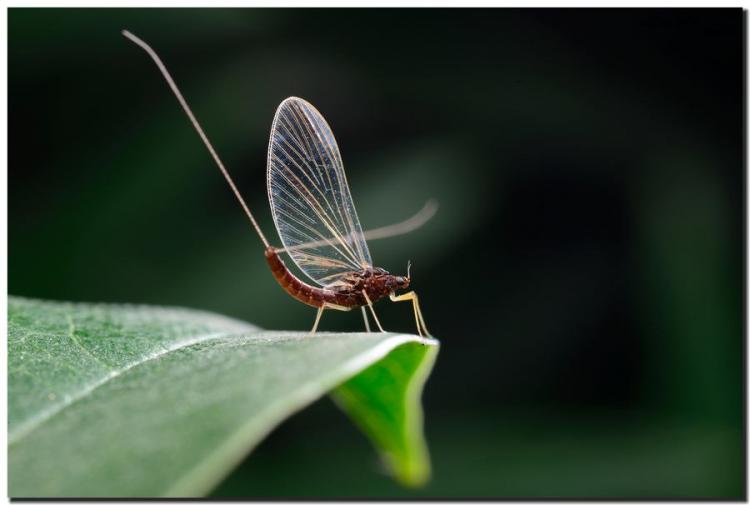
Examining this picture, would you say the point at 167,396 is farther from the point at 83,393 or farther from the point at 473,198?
the point at 473,198

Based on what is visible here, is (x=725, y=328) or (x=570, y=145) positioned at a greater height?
(x=570, y=145)

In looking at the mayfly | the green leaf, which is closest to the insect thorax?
the mayfly

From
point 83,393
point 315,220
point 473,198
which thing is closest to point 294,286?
point 315,220

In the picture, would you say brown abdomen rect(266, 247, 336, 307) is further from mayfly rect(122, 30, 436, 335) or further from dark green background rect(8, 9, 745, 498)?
dark green background rect(8, 9, 745, 498)

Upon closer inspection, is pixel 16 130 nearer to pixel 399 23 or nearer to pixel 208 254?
pixel 208 254

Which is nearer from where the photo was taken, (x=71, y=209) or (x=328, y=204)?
(x=328, y=204)

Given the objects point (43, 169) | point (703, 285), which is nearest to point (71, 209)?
point (43, 169)
